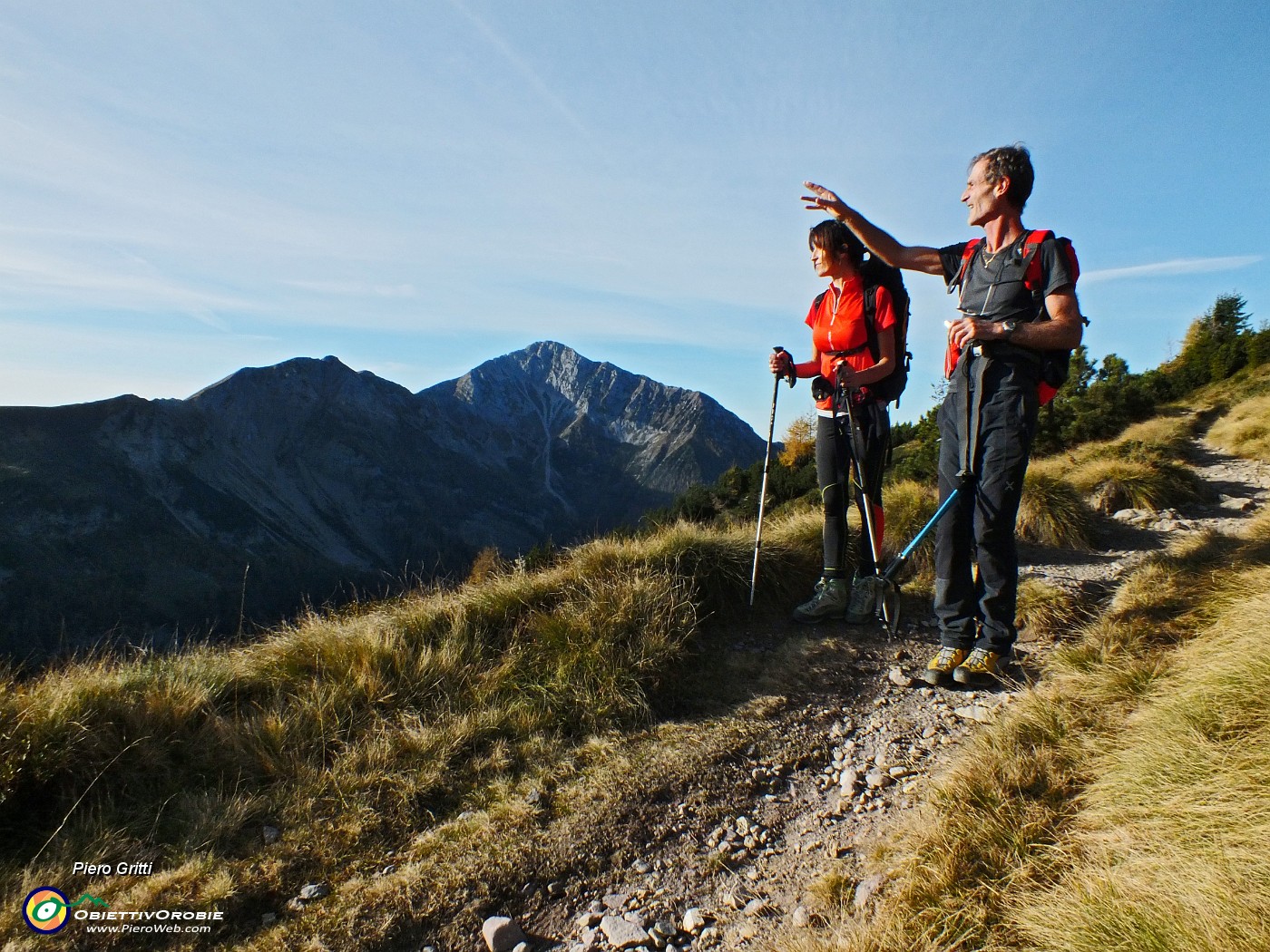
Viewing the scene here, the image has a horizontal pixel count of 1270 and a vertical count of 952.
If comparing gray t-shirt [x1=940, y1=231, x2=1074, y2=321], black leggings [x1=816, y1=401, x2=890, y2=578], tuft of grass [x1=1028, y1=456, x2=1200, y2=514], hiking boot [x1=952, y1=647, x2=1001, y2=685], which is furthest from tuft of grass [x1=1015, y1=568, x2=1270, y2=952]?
tuft of grass [x1=1028, y1=456, x2=1200, y2=514]

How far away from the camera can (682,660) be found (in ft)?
15.1

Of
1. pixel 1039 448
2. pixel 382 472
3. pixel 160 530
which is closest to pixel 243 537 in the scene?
pixel 160 530

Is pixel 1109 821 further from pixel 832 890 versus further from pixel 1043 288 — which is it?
pixel 1043 288

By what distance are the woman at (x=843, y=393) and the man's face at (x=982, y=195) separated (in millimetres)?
864

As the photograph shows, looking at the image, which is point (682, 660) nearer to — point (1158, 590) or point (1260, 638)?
point (1260, 638)

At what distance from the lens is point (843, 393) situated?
510cm

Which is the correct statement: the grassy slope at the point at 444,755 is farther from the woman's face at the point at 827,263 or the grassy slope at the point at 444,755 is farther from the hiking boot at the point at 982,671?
the woman's face at the point at 827,263

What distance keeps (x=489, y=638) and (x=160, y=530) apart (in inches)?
5442

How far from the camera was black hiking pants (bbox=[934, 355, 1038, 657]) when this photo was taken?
12.9ft

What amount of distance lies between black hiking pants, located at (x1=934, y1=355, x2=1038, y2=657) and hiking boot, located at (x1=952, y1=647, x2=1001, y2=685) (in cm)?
5

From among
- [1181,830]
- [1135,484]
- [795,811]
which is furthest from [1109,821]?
[1135,484]

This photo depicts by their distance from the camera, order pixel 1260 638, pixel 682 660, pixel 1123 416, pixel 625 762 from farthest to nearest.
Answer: pixel 1123 416 < pixel 682 660 < pixel 625 762 < pixel 1260 638

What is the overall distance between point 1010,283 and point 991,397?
2.19 ft

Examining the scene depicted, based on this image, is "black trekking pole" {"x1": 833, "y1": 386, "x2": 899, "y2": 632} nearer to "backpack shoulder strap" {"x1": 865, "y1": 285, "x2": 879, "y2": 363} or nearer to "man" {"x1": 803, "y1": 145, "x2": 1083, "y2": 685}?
"backpack shoulder strap" {"x1": 865, "y1": 285, "x2": 879, "y2": 363}
